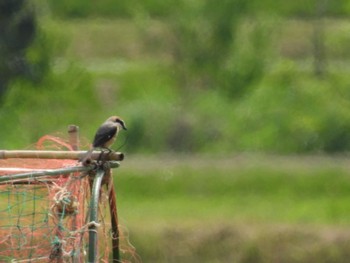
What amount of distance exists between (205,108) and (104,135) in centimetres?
1567

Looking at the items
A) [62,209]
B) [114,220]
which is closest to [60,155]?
[62,209]

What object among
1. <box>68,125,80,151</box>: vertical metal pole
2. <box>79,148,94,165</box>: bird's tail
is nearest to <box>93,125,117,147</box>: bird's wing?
<box>68,125,80,151</box>: vertical metal pole

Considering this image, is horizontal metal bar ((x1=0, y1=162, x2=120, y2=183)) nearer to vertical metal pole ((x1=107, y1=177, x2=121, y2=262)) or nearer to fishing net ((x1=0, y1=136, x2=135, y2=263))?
fishing net ((x1=0, y1=136, x2=135, y2=263))

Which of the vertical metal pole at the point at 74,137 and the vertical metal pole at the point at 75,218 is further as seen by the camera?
the vertical metal pole at the point at 74,137

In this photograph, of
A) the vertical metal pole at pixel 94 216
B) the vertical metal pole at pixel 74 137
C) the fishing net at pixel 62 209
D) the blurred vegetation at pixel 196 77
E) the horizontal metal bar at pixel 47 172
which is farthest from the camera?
the blurred vegetation at pixel 196 77

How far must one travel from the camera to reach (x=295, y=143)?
21422 millimetres

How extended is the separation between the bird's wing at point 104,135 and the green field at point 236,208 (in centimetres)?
678

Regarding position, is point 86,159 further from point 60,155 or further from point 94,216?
point 94,216

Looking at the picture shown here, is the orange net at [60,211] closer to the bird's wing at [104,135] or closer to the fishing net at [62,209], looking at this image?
the fishing net at [62,209]

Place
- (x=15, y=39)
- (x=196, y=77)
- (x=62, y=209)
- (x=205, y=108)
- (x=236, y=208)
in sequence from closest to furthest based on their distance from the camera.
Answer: (x=62, y=209), (x=236, y=208), (x=15, y=39), (x=205, y=108), (x=196, y=77)

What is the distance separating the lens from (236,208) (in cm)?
1697

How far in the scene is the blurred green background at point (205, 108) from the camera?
50.5 ft

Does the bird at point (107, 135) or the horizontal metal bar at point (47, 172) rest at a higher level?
the bird at point (107, 135)

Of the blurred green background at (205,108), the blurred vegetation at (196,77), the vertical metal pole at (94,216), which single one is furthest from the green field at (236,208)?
the vertical metal pole at (94,216)
